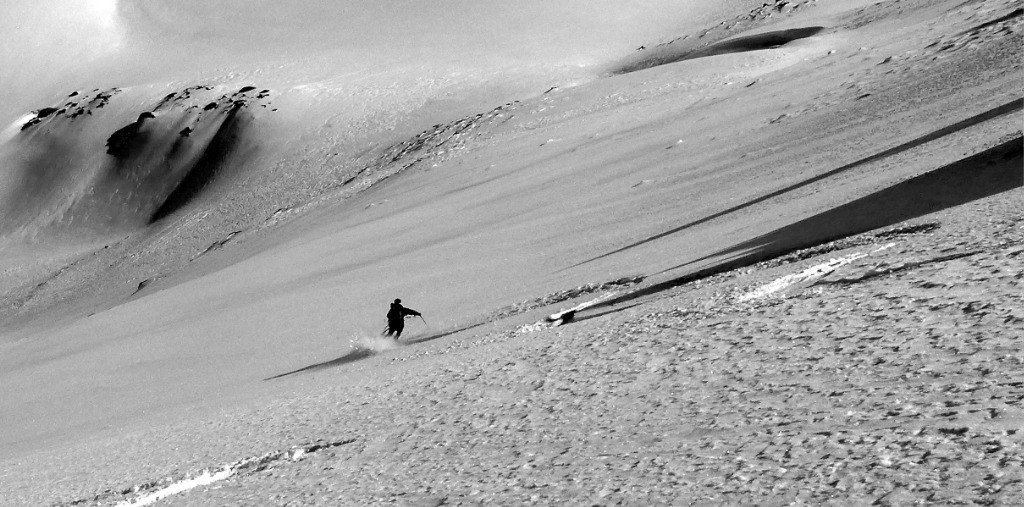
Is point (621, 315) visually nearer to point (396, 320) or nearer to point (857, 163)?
point (396, 320)

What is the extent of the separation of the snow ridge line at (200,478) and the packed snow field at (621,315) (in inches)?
1.4

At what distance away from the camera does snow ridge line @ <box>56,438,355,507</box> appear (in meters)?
7.18

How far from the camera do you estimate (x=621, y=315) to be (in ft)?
30.9

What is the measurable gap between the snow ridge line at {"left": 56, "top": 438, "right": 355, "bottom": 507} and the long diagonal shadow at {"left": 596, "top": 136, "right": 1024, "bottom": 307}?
13.2 feet

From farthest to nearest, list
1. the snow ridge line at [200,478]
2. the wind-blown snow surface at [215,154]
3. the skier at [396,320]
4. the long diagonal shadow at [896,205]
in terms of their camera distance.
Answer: the wind-blown snow surface at [215,154]
the skier at [396,320]
the long diagonal shadow at [896,205]
the snow ridge line at [200,478]

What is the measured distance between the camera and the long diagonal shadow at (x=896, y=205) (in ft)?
33.6

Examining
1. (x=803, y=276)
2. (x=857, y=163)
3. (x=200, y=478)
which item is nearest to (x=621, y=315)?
(x=803, y=276)

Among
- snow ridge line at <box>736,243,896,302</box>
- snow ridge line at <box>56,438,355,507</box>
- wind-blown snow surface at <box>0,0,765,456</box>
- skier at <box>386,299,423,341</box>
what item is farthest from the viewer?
wind-blown snow surface at <box>0,0,765,456</box>

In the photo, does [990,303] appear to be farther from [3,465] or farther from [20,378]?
[20,378]

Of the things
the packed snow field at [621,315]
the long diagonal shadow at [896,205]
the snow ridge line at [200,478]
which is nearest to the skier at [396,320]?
the packed snow field at [621,315]

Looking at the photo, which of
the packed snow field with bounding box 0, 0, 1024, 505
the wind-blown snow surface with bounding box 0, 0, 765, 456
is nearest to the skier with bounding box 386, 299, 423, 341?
the packed snow field with bounding box 0, 0, 1024, 505

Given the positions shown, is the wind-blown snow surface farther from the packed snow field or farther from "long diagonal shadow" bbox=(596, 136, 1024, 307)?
"long diagonal shadow" bbox=(596, 136, 1024, 307)

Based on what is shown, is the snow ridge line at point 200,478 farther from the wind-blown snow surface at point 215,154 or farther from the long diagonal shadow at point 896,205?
the wind-blown snow surface at point 215,154

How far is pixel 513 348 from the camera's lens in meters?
9.16
